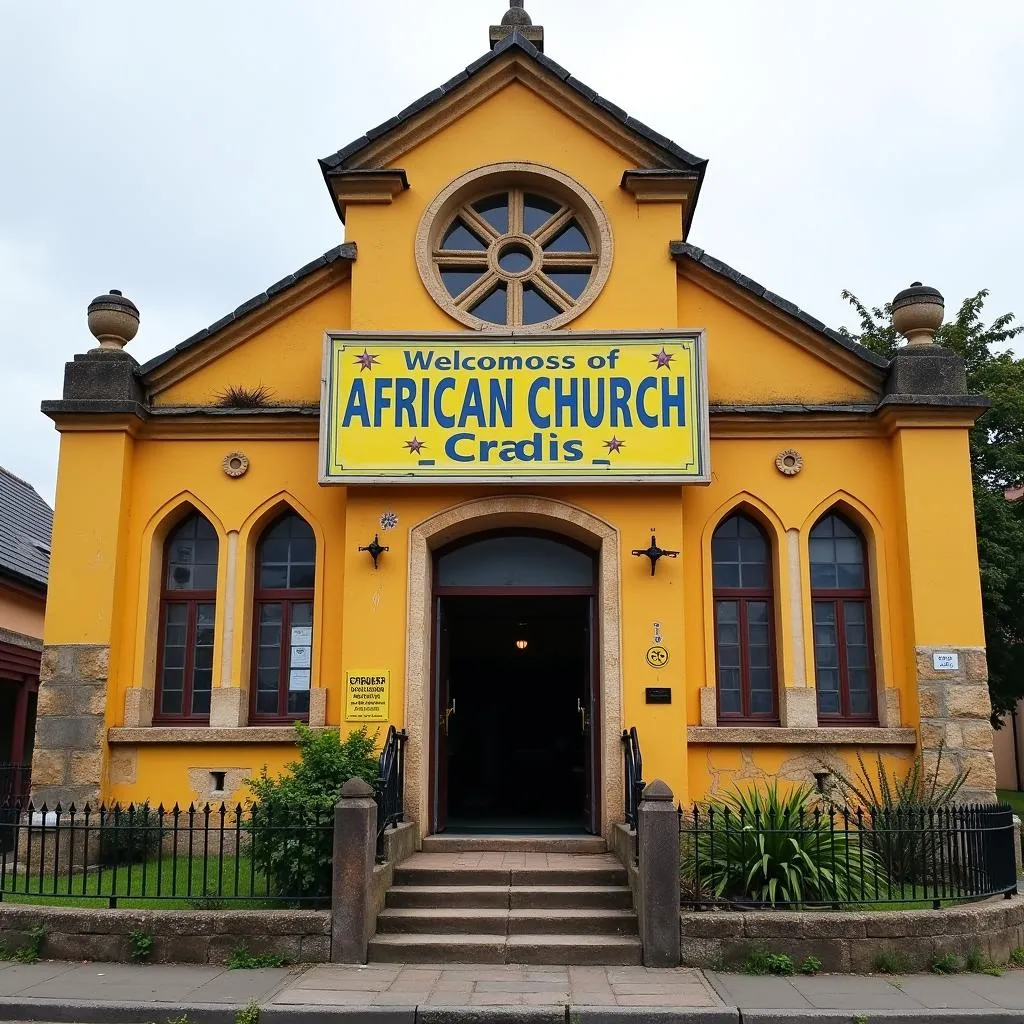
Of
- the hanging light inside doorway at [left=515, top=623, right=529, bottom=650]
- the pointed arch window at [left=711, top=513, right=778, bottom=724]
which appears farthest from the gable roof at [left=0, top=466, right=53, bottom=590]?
the pointed arch window at [left=711, top=513, right=778, bottom=724]

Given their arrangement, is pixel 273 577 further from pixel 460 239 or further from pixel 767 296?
pixel 767 296

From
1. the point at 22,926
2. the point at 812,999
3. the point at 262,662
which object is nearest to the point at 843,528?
the point at 812,999

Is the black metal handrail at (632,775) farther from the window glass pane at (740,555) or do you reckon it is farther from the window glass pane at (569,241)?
the window glass pane at (569,241)

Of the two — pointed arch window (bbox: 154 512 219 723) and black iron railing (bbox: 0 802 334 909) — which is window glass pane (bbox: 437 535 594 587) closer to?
pointed arch window (bbox: 154 512 219 723)

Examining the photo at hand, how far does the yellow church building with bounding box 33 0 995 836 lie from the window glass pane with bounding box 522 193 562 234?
0.04m

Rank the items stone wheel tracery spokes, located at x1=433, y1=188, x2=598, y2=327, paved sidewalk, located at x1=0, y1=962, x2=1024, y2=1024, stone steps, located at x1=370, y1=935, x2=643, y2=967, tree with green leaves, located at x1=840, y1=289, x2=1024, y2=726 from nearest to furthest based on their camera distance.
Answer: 1. paved sidewalk, located at x1=0, y1=962, x2=1024, y2=1024
2. stone steps, located at x1=370, y1=935, x2=643, y2=967
3. stone wheel tracery spokes, located at x1=433, y1=188, x2=598, y2=327
4. tree with green leaves, located at x1=840, y1=289, x2=1024, y2=726

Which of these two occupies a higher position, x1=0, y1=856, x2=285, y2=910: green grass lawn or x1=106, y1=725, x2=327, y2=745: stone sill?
x1=106, y1=725, x2=327, y2=745: stone sill

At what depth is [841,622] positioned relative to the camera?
11836 mm

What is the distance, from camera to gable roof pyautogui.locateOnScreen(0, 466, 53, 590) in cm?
1770

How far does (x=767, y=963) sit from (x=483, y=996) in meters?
2.21

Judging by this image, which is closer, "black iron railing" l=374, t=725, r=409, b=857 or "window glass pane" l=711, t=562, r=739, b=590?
"black iron railing" l=374, t=725, r=409, b=857

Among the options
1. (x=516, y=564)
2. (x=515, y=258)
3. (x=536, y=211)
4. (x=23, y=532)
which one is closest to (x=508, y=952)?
(x=516, y=564)

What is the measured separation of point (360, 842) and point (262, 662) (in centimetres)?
400

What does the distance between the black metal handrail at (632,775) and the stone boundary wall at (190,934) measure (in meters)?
2.81
